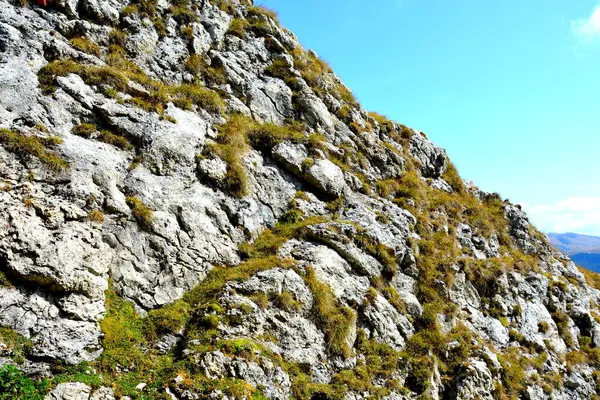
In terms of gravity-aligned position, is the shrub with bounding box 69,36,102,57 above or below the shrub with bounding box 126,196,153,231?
above

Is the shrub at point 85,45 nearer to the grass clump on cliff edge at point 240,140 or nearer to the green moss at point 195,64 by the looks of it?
the green moss at point 195,64

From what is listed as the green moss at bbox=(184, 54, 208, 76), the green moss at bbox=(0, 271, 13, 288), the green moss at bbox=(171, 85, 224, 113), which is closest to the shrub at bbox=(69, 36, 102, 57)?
the green moss at bbox=(171, 85, 224, 113)

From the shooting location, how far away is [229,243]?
19672mm

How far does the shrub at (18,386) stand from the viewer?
35.2ft

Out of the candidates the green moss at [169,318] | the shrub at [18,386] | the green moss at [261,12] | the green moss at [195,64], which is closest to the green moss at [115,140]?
the green moss at [169,318]

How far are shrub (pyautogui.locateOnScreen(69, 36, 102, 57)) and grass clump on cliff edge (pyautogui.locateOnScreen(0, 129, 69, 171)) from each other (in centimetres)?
858

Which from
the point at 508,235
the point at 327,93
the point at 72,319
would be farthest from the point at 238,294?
the point at 508,235

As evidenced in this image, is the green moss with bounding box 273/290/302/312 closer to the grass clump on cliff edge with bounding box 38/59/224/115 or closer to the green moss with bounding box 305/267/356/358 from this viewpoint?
the green moss with bounding box 305/267/356/358

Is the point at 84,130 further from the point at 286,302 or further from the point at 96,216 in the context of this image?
the point at 286,302

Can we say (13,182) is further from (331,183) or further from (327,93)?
(327,93)

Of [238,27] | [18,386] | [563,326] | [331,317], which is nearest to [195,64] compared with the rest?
[238,27]

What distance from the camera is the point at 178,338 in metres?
15.0

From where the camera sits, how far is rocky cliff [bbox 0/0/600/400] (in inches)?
539

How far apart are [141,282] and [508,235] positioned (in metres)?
29.6
